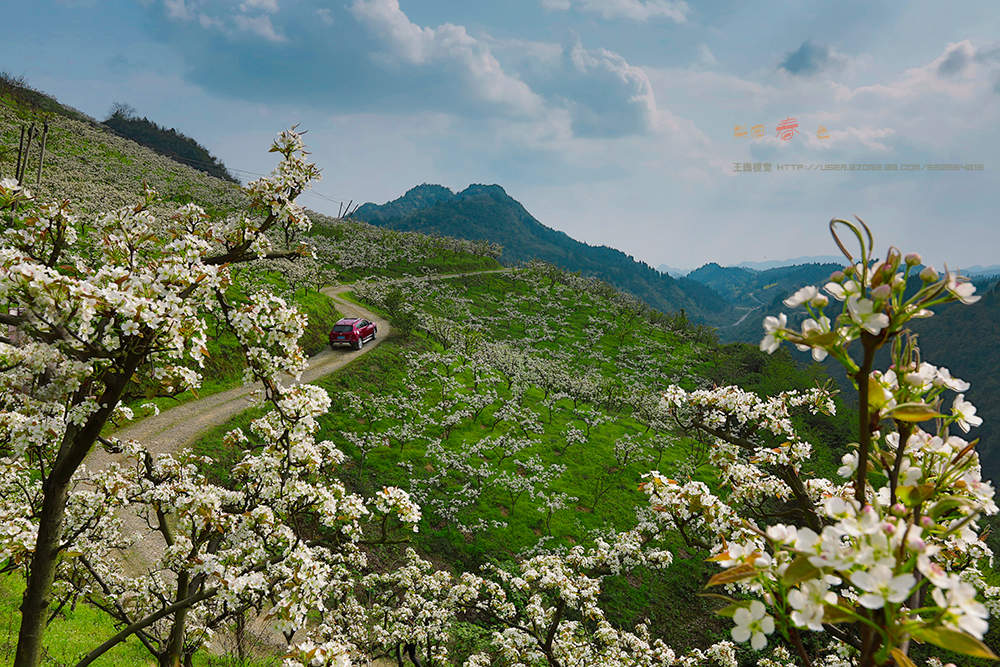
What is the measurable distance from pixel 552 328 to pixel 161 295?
59.9 metres

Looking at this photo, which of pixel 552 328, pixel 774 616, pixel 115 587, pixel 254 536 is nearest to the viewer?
pixel 774 616

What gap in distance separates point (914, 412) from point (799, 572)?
0.82 m

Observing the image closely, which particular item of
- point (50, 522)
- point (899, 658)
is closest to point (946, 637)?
point (899, 658)

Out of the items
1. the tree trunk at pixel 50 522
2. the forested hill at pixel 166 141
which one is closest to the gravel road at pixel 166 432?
the tree trunk at pixel 50 522

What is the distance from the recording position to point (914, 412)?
177 cm

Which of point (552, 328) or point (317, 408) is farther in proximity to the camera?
point (552, 328)

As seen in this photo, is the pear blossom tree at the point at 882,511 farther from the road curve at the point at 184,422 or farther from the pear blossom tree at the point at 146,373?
the road curve at the point at 184,422

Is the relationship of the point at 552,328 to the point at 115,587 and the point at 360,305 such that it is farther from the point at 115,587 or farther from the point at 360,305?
the point at 115,587

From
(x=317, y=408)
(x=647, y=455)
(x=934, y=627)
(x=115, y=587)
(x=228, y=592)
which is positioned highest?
(x=934, y=627)

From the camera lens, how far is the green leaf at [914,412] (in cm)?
169

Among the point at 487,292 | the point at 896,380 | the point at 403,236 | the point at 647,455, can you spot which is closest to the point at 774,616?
the point at 896,380

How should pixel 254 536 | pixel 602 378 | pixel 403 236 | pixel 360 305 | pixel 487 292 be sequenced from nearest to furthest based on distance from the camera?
A: 1. pixel 254 536
2. pixel 360 305
3. pixel 602 378
4. pixel 487 292
5. pixel 403 236

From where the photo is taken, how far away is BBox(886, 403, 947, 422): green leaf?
5.56ft

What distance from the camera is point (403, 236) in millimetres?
79938
